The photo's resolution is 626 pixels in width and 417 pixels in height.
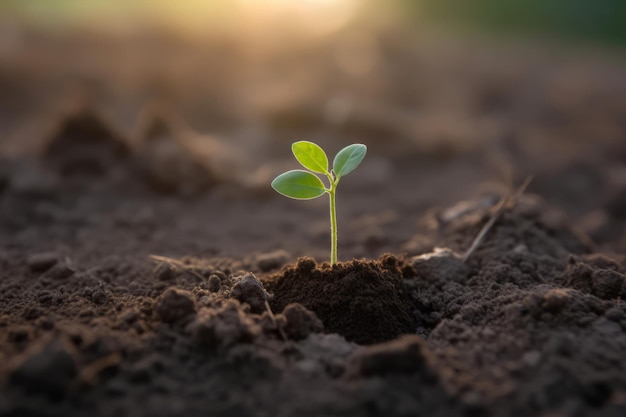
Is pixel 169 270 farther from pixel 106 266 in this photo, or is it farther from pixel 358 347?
pixel 358 347

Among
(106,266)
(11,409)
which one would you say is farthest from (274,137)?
(11,409)

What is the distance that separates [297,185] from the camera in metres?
1.80

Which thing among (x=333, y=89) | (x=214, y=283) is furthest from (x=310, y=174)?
(x=333, y=89)

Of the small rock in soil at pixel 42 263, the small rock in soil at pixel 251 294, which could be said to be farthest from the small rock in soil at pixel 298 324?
the small rock in soil at pixel 42 263

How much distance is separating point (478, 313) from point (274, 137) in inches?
133

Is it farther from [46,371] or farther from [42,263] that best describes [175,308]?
[42,263]

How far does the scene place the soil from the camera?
1.39 meters

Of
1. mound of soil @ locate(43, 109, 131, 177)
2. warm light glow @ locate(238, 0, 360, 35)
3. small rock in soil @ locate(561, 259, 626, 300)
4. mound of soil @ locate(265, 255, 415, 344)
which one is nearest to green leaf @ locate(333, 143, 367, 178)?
mound of soil @ locate(265, 255, 415, 344)

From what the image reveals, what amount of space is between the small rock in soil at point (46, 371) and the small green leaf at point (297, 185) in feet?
2.67

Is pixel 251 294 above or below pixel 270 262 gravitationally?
below

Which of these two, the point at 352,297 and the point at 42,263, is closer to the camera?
the point at 352,297

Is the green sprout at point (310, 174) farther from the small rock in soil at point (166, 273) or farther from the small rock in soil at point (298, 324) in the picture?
the small rock in soil at point (166, 273)

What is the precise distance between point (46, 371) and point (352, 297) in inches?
36.2

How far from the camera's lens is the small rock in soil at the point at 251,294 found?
1758 millimetres
